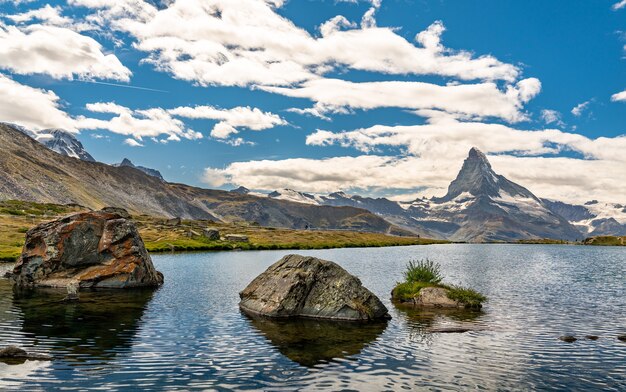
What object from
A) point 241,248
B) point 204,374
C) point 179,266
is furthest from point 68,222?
point 241,248

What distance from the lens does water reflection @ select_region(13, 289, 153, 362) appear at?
31969 mm

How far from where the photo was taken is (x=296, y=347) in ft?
110

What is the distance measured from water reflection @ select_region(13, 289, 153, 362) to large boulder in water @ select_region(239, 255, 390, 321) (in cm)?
1240

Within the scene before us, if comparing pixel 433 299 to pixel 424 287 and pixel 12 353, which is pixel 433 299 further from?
pixel 12 353

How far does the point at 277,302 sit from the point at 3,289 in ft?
125

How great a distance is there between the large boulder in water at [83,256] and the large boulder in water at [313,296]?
82.9 feet

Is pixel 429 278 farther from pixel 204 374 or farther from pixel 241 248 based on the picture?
pixel 241 248

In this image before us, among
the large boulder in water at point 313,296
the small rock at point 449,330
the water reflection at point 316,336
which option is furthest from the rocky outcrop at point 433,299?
the small rock at point 449,330

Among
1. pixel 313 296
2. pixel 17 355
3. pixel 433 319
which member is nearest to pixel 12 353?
pixel 17 355

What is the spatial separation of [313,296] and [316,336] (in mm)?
10056

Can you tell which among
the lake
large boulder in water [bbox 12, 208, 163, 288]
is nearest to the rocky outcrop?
the lake

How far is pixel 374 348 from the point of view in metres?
33.8

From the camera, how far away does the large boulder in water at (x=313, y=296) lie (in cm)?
4559

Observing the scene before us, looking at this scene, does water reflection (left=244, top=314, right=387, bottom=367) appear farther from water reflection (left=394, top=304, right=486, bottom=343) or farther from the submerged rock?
the submerged rock
